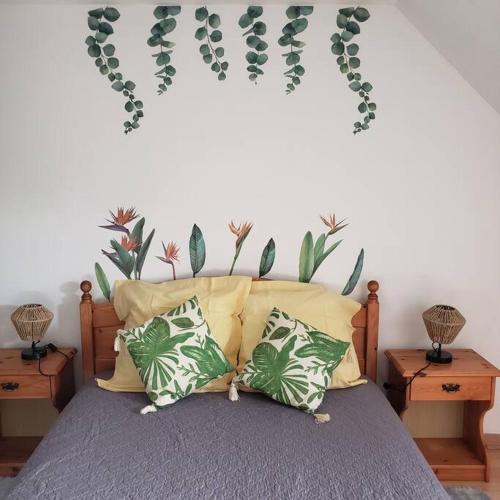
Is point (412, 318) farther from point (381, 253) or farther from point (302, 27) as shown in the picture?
point (302, 27)

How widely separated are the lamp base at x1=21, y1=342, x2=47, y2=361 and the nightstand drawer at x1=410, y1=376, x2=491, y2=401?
1.76 m

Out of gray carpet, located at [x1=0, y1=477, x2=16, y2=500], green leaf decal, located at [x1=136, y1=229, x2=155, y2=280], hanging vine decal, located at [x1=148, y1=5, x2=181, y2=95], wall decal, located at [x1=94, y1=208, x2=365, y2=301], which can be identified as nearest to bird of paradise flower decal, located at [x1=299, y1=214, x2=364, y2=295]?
wall decal, located at [x1=94, y1=208, x2=365, y2=301]

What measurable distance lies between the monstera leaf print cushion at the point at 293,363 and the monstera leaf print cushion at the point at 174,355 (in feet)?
0.49

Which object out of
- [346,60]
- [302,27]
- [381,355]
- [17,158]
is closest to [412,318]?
[381,355]

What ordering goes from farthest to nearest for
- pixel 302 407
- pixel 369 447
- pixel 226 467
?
pixel 302 407
pixel 369 447
pixel 226 467

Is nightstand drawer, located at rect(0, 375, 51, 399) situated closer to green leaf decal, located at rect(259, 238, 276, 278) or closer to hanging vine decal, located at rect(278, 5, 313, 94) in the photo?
green leaf decal, located at rect(259, 238, 276, 278)

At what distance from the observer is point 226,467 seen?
1659mm

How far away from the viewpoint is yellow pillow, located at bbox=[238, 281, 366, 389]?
7.59ft

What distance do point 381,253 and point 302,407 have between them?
95cm

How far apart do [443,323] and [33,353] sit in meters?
1.95

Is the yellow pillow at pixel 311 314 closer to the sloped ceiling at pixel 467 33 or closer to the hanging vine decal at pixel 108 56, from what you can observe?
the hanging vine decal at pixel 108 56

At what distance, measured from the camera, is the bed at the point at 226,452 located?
156 centimetres

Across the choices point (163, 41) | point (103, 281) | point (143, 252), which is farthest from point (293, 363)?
point (163, 41)

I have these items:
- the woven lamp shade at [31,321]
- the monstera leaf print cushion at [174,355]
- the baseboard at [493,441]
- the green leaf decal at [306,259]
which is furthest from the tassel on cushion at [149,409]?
the baseboard at [493,441]
